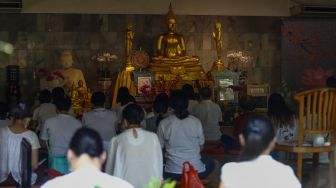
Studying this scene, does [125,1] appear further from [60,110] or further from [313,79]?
[60,110]

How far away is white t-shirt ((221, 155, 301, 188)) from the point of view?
2861 mm

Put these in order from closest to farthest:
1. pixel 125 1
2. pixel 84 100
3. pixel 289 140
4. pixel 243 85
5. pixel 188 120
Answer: pixel 188 120
pixel 289 140
pixel 84 100
pixel 243 85
pixel 125 1

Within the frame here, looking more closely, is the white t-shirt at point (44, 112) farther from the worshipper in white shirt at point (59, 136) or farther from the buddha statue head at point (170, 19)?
the buddha statue head at point (170, 19)

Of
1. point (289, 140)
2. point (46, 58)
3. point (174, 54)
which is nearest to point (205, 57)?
point (174, 54)

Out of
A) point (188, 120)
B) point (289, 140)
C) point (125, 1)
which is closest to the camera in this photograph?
point (188, 120)

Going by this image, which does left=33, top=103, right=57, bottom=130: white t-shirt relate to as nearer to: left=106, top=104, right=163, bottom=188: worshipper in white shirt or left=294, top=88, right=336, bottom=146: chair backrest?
left=106, top=104, right=163, bottom=188: worshipper in white shirt

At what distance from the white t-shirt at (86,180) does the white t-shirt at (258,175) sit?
0.54 meters

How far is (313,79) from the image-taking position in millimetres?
11195

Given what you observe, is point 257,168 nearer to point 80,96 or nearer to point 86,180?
point 86,180

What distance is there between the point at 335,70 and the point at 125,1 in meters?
4.07

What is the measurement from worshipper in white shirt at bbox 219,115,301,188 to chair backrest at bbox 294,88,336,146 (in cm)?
201

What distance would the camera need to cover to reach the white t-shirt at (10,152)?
15.9ft

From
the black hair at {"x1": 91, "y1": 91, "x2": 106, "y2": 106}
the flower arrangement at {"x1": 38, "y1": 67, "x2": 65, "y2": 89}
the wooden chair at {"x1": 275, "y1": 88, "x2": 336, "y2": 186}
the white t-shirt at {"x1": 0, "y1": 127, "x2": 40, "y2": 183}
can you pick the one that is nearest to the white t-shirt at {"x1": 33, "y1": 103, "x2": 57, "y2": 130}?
the black hair at {"x1": 91, "y1": 91, "x2": 106, "y2": 106}

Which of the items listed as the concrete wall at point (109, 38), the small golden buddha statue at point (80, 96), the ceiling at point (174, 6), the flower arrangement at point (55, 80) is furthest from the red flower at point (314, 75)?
the flower arrangement at point (55, 80)
